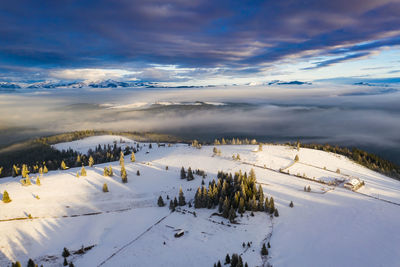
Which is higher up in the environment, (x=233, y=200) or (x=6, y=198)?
(x=233, y=200)

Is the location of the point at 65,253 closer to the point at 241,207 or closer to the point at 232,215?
the point at 232,215

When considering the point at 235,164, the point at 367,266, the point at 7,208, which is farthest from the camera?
the point at 235,164

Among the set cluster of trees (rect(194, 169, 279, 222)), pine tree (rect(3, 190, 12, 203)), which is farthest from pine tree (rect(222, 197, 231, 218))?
pine tree (rect(3, 190, 12, 203))

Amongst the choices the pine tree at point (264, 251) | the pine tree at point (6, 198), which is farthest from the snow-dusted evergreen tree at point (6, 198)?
the pine tree at point (264, 251)

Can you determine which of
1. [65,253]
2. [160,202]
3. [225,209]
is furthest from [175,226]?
[65,253]

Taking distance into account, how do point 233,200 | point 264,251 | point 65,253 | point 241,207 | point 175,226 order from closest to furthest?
1. point 264,251
2. point 65,253
3. point 175,226
4. point 241,207
5. point 233,200

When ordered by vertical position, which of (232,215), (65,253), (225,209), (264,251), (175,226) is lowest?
(65,253)

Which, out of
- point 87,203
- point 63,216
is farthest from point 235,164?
point 63,216

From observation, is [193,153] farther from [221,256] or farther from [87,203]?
[221,256]

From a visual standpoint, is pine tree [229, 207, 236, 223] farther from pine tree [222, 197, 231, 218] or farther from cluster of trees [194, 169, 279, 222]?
pine tree [222, 197, 231, 218]
